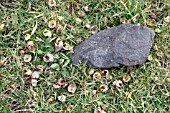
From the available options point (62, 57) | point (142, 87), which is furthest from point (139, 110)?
point (62, 57)

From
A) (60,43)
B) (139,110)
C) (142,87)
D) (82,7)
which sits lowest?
(139,110)

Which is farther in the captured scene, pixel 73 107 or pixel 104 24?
pixel 104 24

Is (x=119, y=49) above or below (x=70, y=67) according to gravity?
above

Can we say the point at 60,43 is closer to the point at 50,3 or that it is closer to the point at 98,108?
the point at 50,3
